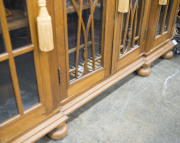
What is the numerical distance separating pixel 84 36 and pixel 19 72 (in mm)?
351

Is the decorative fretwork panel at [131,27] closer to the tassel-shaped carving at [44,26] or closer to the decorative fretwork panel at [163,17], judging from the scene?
the decorative fretwork panel at [163,17]

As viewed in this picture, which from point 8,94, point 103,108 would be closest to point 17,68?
point 8,94

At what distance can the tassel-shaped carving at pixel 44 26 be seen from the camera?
2.38ft

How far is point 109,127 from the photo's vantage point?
1.17m

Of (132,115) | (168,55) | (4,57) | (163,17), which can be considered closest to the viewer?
(4,57)

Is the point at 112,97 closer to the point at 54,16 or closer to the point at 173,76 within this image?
the point at 173,76

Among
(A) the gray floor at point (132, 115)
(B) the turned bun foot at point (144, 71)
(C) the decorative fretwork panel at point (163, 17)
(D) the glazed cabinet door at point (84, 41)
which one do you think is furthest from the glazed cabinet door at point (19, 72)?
(C) the decorative fretwork panel at point (163, 17)

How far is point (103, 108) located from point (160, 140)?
37 centimetres

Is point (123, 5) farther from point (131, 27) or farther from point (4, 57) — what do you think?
point (4, 57)

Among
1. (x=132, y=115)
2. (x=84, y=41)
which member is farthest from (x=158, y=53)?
(x=84, y=41)

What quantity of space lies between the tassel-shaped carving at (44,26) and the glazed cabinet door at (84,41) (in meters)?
0.10

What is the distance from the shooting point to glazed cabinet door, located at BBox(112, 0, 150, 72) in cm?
120

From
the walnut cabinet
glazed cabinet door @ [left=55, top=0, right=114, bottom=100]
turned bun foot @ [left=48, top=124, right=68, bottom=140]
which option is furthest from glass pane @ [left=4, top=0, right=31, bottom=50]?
turned bun foot @ [left=48, top=124, right=68, bottom=140]

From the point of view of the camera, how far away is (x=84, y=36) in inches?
39.4
